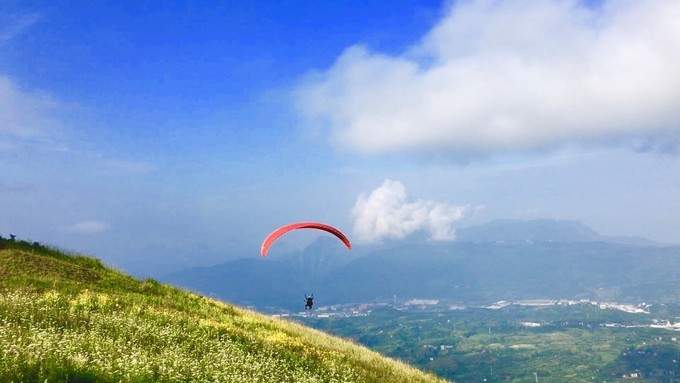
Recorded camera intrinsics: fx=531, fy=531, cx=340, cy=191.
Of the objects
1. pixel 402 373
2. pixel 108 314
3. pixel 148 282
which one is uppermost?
pixel 148 282

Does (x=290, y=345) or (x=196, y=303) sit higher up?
(x=196, y=303)

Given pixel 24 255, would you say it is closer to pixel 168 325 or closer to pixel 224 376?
pixel 168 325

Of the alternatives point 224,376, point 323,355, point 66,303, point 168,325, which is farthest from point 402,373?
point 66,303

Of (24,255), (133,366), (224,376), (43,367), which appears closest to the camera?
(43,367)

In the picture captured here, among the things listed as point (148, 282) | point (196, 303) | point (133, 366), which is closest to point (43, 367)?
point (133, 366)

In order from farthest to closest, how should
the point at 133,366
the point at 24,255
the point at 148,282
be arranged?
the point at 148,282 < the point at 24,255 < the point at 133,366

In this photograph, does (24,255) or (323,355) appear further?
(24,255)

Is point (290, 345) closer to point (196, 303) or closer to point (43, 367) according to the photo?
point (196, 303)
